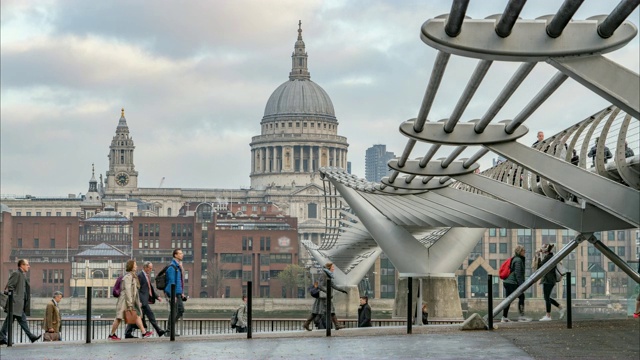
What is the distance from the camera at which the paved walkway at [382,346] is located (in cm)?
1511

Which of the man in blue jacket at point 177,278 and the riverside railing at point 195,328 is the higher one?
the man in blue jacket at point 177,278

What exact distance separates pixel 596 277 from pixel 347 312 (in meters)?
31.4

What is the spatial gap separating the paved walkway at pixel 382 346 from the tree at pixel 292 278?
12407 centimetres

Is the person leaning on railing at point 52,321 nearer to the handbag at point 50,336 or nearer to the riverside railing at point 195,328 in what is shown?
the handbag at point 50,336

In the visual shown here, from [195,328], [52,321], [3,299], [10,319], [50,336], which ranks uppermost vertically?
[3,299]

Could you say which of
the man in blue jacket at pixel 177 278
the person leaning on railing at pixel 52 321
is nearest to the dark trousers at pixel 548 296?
the man in blue jacket at pixel 177 278

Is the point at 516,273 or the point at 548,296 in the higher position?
the point at 516,273

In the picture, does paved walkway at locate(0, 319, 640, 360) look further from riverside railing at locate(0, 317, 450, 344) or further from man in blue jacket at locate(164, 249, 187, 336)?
riverside railing at locate(0, 317, 450, 344)

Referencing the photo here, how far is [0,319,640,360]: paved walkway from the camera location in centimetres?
1511

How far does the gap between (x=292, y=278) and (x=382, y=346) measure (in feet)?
418

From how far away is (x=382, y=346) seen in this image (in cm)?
1630

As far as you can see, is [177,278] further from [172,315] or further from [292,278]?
[292,278]

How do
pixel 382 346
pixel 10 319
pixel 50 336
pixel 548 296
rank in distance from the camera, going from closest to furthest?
pixel 382 346
pixel 10 319
pixel 50 336
pixel 548 296

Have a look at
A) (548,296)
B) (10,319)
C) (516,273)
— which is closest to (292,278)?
(516,273)
